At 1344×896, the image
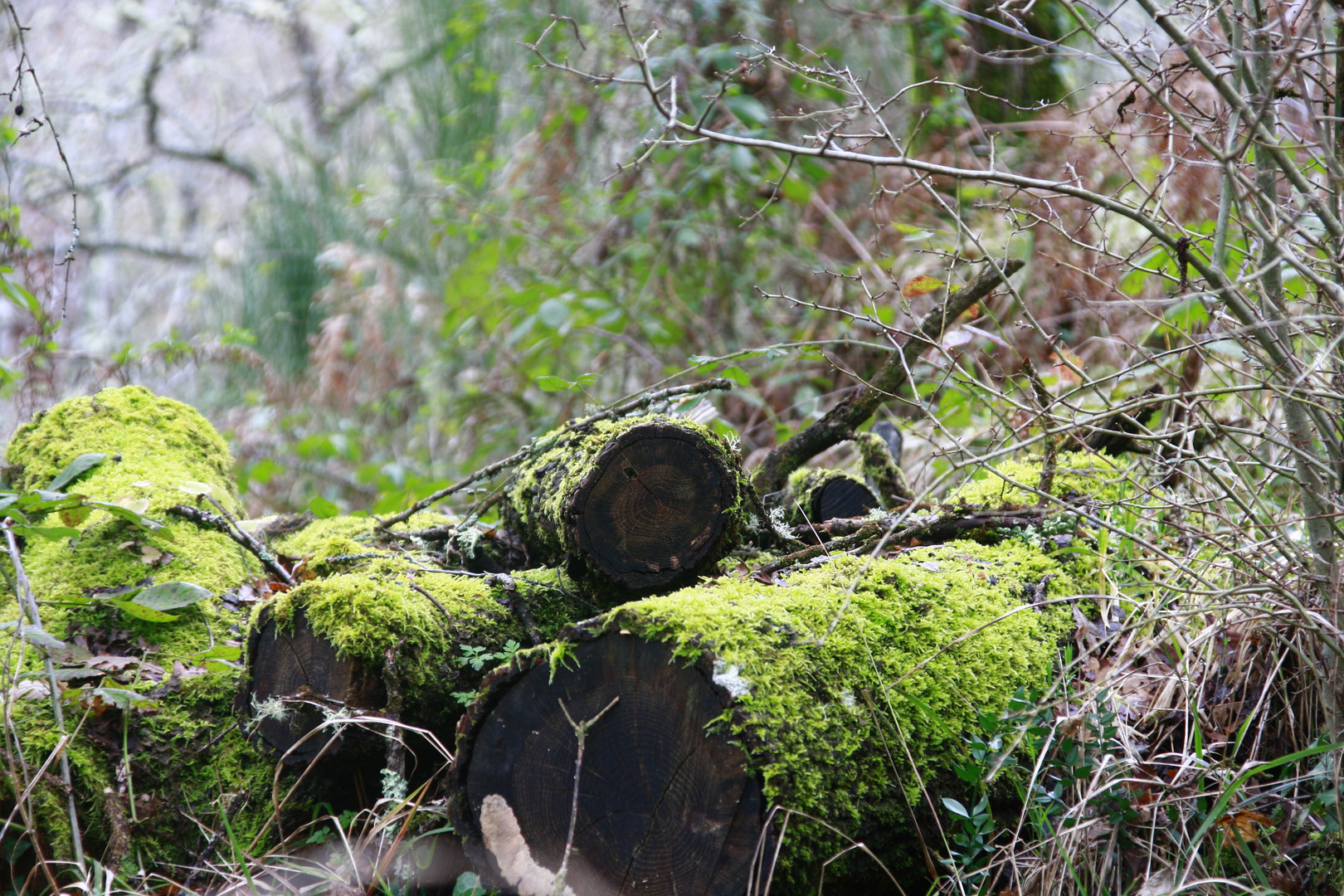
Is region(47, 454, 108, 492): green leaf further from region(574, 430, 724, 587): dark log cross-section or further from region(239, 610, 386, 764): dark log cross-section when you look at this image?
region(574, 430, 724, 587): dark log cross-section

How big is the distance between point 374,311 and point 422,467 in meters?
2.19

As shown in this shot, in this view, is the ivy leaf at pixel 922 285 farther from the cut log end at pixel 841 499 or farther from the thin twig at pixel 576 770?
the thin twig at pixel 576 770

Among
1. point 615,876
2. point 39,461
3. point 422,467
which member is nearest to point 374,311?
point 422,467

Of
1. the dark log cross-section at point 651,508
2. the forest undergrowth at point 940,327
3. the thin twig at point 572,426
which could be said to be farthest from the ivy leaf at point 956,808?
the thin twig at point 572,426

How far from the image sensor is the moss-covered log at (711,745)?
5.07ft

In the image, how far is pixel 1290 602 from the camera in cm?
166

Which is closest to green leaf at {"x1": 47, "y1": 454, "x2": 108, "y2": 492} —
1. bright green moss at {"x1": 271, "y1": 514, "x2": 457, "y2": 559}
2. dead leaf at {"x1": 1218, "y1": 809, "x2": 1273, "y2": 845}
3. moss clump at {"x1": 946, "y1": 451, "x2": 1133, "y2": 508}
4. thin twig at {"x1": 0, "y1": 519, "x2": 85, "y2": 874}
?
thin twig at {"x1": 0, "y1": 519, "x2": 85, "y2": 874}

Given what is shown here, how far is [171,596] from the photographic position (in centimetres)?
224

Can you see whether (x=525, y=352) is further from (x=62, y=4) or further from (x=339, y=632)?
(x=62, y=4)

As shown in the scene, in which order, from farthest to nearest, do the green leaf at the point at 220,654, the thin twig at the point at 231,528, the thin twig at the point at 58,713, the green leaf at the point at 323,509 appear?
the green leaf at the point at 323,509
the thin twig at the point at 231,528
the green leaf at the point at 220,654
the thin twig at the point at 58,713

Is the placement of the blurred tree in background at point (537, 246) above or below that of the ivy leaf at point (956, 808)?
above

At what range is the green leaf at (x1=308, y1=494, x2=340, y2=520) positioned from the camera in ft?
11.5

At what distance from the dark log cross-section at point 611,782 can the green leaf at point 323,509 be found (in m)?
2.08

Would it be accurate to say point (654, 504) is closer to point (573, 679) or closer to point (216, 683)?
point (573, 679)
